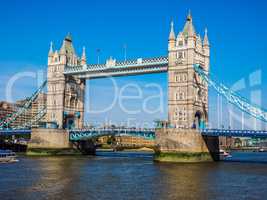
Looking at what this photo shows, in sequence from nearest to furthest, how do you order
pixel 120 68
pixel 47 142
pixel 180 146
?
pixel 180 146, pixel 120 68, pixel 47 142

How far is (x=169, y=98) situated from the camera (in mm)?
57812

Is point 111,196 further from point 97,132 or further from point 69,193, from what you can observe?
point 97,132

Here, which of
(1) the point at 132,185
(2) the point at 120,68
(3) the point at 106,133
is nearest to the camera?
(1) the point at 132,185

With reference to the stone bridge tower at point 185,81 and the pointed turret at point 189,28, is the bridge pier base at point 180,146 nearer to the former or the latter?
the stone bridge tower at point 185,81

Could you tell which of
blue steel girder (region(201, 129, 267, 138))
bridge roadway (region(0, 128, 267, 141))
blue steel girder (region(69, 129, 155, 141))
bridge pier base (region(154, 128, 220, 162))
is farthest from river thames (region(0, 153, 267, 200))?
blue steel girder (region(69, 129, 155, 141))

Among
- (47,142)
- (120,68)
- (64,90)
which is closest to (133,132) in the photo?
(120,68)

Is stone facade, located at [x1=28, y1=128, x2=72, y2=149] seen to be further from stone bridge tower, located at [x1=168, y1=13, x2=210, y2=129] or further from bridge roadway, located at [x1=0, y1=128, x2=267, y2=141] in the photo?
stone bridge tower, located at [x1=168, y1=13, x2=210, y2=129]

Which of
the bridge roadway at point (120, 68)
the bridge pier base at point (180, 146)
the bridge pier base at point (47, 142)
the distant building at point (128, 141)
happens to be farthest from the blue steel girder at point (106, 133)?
the distant building at point (128, 141)

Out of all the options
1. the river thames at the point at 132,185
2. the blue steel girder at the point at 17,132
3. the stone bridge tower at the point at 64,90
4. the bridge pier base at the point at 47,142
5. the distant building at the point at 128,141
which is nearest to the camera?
the river thames at the point at 132,185

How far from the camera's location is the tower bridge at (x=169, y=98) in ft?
170

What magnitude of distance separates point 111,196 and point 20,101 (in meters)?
124

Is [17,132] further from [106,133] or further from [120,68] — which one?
[120,68]

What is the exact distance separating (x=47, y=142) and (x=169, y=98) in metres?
21.9

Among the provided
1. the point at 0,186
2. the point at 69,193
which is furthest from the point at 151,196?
the point at 0,186
